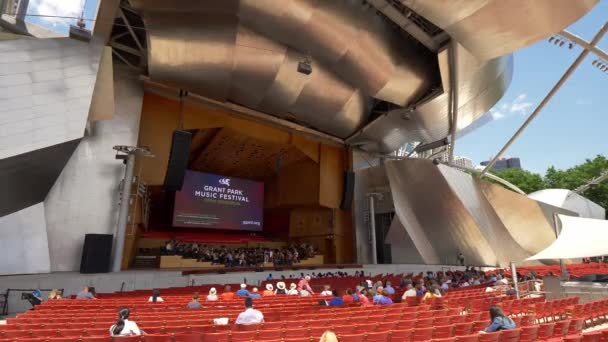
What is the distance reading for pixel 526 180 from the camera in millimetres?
44781

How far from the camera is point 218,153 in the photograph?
23375mm

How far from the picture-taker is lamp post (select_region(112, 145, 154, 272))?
43.5 ft

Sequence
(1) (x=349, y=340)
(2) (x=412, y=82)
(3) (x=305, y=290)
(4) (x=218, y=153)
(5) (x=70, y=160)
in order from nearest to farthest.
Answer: (1) (x=349, y=340) → (3) (x=305, y=290) → (5) (x=70, y=160) → (2) (x=412, y=82) → (4) (x=218, y=153)

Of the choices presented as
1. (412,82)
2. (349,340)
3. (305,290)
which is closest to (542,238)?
(412,82)

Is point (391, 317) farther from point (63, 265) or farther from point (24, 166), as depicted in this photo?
point (63, 265)

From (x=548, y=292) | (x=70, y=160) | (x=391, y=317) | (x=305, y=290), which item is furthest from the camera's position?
(x=70, y=160)

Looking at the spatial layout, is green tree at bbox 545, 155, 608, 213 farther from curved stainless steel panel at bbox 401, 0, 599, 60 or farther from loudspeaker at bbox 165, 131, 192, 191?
loudspeaker at bbox 165, 131, 192, 191

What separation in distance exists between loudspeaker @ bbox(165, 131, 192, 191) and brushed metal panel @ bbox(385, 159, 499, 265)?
15004mm

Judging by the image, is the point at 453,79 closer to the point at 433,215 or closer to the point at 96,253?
the point at 433,215

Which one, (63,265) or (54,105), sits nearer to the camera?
(54,105)

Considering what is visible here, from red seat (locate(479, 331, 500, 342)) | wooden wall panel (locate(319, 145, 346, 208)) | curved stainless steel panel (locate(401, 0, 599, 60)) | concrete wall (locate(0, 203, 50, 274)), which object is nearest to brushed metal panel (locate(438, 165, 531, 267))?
wooden wall panel (locate(319, 145, 346, 208))

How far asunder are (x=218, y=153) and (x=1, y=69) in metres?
14.5

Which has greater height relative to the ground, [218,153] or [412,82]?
[412,82]

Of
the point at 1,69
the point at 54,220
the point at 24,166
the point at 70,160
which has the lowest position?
the point at 54,220
